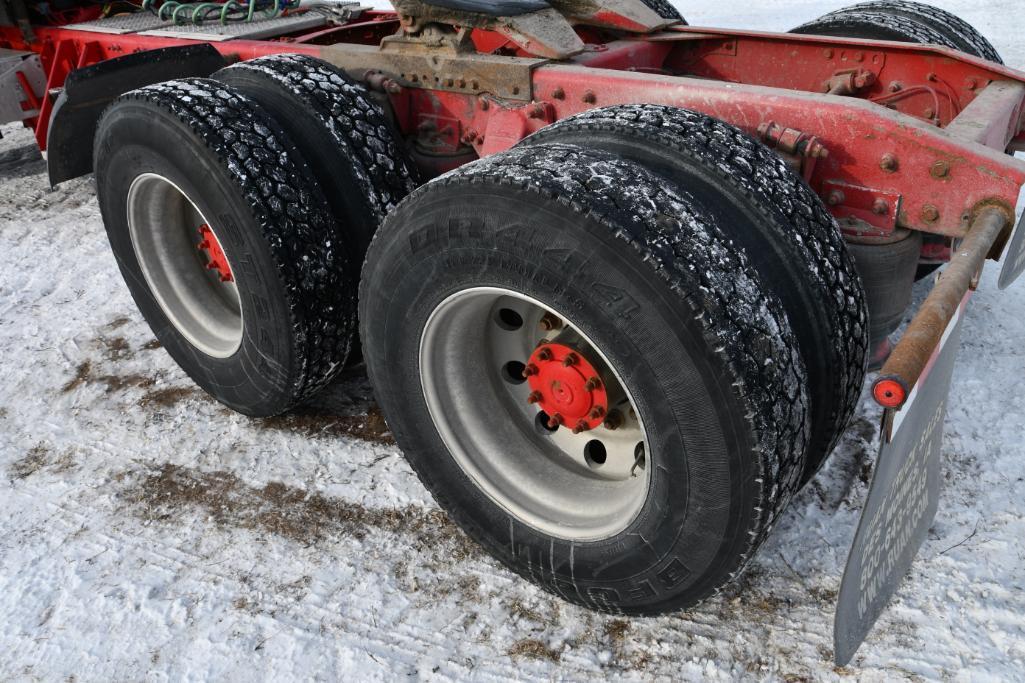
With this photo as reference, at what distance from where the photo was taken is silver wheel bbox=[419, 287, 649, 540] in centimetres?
221

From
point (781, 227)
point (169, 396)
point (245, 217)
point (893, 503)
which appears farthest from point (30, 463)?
point (893, 503)

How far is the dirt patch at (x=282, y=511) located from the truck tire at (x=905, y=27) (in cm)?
294

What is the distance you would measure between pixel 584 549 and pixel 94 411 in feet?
7.68

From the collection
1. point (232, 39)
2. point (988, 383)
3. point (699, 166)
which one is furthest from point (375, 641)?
point (232, 39)

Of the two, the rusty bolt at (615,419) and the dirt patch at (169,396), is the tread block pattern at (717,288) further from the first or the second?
the dirt patch at (169,396)

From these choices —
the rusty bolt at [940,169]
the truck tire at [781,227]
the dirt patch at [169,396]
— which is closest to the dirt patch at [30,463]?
the dirt patch at [169,396]

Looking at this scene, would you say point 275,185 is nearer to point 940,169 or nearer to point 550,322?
point 550,322

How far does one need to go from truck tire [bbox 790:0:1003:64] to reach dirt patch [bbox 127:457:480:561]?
294 cm

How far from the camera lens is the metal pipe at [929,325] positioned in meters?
1.36

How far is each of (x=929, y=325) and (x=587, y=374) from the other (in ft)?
3.00

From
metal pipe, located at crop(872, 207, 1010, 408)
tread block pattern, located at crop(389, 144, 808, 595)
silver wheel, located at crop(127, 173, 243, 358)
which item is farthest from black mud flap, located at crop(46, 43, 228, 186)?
metal pipe, located at crop(872, 207, 1010, 408)

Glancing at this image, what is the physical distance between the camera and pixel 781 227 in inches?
78.0

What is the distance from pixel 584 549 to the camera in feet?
7.06

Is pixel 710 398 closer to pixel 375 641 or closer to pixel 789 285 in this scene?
pixel 789 285
